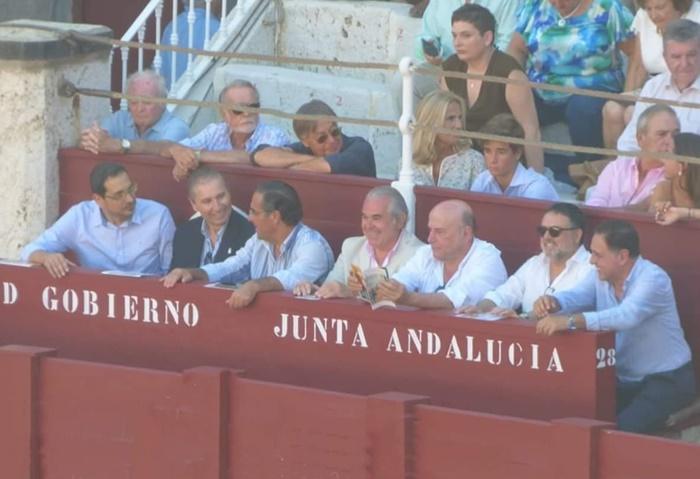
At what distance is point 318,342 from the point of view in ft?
35.6

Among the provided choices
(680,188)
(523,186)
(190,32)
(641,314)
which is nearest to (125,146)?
(190,32)

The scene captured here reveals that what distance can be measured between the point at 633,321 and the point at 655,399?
361 millimetres

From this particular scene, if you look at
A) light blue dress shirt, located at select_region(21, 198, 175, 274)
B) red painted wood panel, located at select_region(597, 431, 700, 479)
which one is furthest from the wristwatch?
red painted wood panel, located at select_region(597, 431, 700, 479)

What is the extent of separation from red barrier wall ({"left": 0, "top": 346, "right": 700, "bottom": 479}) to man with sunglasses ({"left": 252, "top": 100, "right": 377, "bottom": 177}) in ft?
4.43

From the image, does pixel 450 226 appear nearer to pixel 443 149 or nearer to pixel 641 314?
pixel 641 314

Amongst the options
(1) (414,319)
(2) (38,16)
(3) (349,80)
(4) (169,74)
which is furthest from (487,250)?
(2) (38,16)

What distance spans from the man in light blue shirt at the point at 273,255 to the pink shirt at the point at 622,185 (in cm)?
123

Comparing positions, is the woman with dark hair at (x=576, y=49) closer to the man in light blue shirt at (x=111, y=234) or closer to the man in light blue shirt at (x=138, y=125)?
the man in light blue shirt at (x=138, y=125)

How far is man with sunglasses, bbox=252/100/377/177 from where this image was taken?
11.6 meters

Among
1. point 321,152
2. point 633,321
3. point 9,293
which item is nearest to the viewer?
point 633,321

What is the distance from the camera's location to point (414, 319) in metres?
10.5

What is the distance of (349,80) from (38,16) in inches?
112

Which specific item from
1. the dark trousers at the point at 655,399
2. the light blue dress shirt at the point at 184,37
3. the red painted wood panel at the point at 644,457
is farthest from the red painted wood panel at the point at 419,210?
the light blue dress shirt at the point at 184,37

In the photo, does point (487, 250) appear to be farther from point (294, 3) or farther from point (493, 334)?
point (294, 3)
